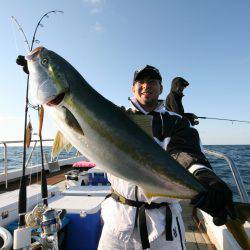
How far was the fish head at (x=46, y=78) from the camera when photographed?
7.32 ft

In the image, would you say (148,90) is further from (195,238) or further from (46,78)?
(195,238)

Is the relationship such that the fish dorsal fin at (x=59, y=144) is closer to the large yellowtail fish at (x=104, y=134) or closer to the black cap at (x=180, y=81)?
the large yellowtail fish at (x=104, y=134)

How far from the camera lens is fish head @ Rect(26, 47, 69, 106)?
2.23 metres

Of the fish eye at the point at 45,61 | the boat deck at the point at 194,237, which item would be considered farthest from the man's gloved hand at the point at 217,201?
the boat deck at the point at 194,237

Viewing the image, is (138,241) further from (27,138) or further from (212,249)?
(212,249)

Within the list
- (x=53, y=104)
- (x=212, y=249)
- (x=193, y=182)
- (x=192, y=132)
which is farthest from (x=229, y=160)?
(x=53, y=104)

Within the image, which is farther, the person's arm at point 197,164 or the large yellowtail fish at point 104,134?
the person's arm at point 197,164

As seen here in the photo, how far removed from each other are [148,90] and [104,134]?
1166 mm

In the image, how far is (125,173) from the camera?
2.16 meters

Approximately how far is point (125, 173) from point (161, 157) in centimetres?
33

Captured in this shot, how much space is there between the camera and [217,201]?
2.30 meters

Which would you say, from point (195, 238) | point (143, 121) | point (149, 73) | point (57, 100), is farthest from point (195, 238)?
point (57, 100)

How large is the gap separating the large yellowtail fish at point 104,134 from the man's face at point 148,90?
932mm

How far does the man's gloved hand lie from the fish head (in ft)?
4.48
